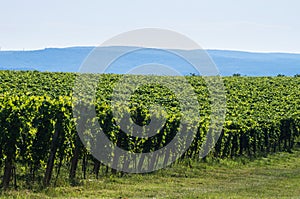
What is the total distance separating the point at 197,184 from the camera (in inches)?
692

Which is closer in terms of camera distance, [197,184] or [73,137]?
[73,137]

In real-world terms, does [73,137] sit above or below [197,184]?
above

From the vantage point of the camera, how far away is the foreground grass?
14.1 m

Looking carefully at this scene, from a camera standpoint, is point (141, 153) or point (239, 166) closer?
point (141, 153)

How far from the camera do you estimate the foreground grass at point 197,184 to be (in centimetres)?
1412

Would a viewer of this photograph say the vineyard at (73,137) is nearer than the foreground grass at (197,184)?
No

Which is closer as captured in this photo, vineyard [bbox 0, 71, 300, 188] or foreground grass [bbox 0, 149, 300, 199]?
foreground grass [bbox 0, 149, 300, 199]

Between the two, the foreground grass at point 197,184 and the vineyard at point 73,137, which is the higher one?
the vineyard at point 73,137

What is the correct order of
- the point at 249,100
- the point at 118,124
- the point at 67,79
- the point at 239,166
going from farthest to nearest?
the point at 67,79 < the point at 249,100 < the point at 239,166 < the point at 118,124

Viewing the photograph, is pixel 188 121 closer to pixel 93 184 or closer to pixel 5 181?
pixel 93 184

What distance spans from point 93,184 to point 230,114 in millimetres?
18680

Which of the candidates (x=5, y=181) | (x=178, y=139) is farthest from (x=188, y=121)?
(x=5, y=181)

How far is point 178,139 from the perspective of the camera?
2186 cm

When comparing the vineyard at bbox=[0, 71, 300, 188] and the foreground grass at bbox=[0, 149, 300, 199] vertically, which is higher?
the vineyard at bbox=[0, 71, 300, 188]
